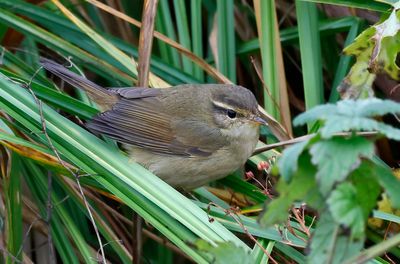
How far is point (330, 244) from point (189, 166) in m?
1.82

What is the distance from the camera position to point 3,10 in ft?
11.6

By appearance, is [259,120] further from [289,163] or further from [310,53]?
[289,163]

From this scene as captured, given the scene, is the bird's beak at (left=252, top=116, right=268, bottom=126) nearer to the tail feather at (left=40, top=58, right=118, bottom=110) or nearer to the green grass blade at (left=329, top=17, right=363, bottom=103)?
the green grass blade at (left=329, top=17, right=363, bottom=103)

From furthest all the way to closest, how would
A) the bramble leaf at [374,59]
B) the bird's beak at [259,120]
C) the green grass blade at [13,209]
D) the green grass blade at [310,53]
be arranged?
the green grass blade at [310,53] → the bird's beak at [259,120] → the green grass blade at [13,209] → the bramble leaf at [374,59]

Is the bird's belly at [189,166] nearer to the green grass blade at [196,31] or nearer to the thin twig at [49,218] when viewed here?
the thin twig at [49,218]

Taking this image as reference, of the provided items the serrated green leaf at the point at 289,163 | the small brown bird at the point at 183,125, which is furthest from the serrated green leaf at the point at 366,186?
the small brown bird at the point at 183,125

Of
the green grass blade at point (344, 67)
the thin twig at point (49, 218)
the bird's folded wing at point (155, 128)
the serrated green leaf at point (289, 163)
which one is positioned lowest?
the thin twig at point (49, 218)

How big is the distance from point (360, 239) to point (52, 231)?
199 cm

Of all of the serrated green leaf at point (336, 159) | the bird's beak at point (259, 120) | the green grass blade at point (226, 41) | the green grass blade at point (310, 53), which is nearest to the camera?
the serrated green leaf at point (336, 159)

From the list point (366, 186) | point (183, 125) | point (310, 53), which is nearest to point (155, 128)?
point (183, 125)

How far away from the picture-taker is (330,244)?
55.7 inches

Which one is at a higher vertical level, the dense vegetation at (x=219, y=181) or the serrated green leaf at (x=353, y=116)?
the serrated green leaf at (x=353, y=116)

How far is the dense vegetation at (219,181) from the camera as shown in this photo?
1.36 meters

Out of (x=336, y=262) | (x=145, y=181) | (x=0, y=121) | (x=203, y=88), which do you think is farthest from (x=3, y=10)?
(x=336, y=262)
